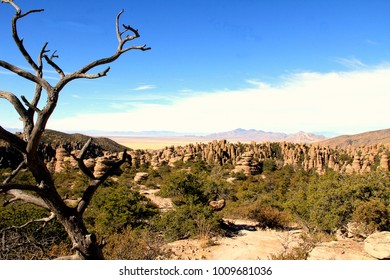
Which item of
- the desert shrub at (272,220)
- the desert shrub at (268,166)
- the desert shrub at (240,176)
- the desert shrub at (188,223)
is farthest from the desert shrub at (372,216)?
the desert shrub at (268,166)

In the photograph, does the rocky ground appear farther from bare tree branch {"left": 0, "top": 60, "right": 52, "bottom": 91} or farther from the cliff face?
the cliff face

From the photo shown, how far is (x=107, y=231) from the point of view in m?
15.2

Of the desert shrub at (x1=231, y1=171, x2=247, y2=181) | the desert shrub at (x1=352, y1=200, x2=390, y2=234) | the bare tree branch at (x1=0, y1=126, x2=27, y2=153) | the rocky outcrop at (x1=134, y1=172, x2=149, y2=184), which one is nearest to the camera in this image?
the bare tree branch at (x1=0, y1=126, x2=27, y2=153)

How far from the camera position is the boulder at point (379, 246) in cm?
813

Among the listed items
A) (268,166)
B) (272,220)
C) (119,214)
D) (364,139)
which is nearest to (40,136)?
(119,214)

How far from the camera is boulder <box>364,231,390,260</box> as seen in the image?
26.7 feet

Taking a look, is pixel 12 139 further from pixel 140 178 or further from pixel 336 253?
pixel 140 178

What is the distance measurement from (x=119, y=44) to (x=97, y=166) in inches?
1755

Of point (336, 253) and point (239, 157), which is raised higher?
point (336, 253)

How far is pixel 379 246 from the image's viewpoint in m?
8.34

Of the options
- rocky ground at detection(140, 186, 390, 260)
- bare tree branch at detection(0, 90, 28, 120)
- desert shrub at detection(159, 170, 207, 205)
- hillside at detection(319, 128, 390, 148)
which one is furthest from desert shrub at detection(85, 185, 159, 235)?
hillside at detection(319, 128, 390, 148)

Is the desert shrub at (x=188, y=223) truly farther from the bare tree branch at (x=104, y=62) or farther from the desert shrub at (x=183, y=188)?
the bare tree branch at (x=104, y=62)

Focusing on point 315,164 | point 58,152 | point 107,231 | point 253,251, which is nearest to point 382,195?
point 253,251
